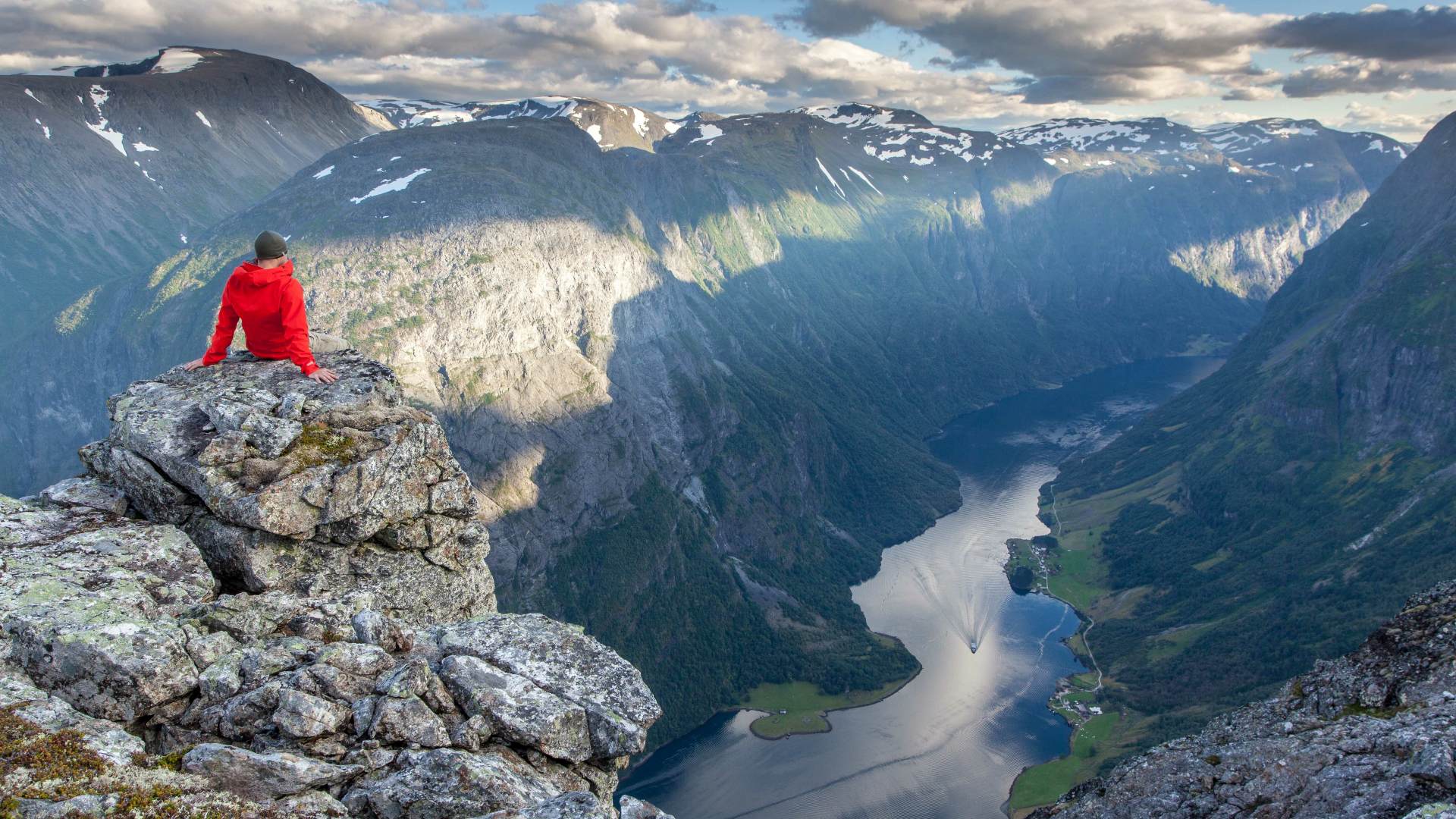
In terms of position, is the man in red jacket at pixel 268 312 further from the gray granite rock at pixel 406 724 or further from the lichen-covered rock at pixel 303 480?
the gray granite rock at pixel 406 724

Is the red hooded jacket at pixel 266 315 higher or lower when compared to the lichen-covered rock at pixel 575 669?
higher

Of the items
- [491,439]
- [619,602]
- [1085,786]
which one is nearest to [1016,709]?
[619,602]

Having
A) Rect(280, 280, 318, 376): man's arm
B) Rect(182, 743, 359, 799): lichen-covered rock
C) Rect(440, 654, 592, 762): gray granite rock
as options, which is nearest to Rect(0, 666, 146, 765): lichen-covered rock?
Rect(182, 743, 359, 799): lichen-covered rock

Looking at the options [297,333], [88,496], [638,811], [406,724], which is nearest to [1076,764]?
[638,811]

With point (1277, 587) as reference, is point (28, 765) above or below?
above

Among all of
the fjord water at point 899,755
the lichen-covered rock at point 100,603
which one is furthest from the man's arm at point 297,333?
the fjord water at point 899,755

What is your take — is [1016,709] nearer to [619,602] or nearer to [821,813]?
[821,813]

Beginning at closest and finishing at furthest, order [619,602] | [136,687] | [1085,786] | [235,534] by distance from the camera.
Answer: [136,687], [235,534], [1085,786], [619,602]

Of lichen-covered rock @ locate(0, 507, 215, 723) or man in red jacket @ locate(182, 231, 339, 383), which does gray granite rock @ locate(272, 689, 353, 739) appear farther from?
man in red jacket @ locate(182, 231, 339, 383)
